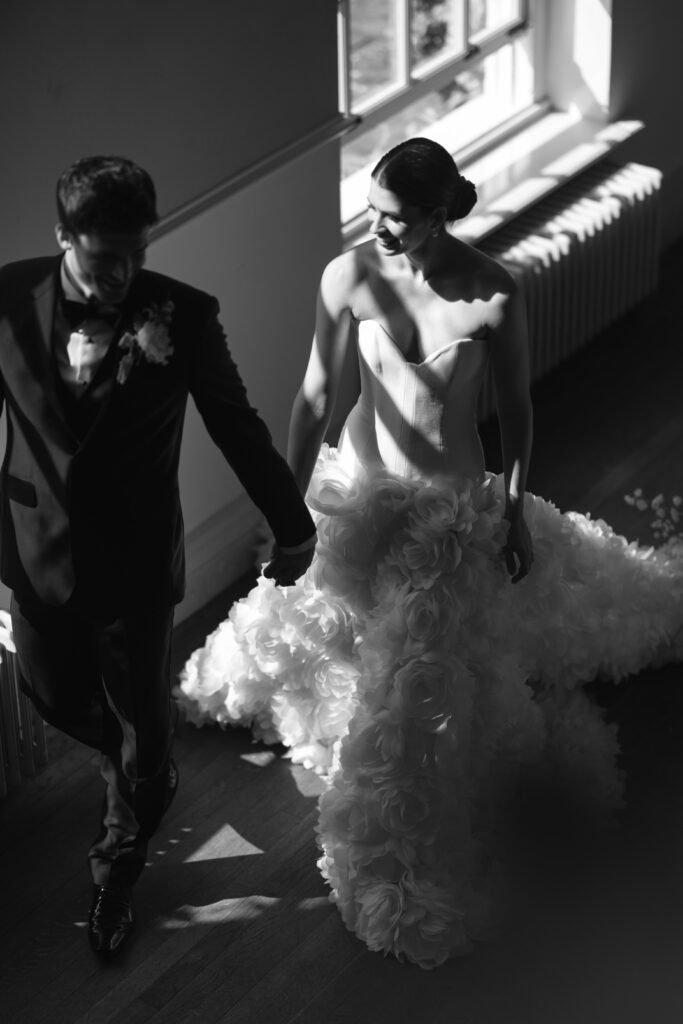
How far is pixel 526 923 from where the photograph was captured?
3227mm

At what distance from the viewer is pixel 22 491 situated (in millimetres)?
2732

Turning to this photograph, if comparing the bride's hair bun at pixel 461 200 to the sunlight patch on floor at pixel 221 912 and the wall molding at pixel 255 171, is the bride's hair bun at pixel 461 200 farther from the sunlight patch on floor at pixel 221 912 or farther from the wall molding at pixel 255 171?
the sunlight patch on floor at pixel 221 912

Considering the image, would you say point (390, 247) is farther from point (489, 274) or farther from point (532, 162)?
point (532, 162)

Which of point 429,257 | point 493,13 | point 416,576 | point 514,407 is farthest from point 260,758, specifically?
point 493,13

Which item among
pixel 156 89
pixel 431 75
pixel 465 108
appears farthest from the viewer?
pixel 465 108

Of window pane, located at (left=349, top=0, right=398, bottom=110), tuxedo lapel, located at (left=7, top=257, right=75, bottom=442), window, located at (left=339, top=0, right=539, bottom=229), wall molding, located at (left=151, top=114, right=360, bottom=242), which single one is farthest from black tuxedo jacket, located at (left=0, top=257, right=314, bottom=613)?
window pane, located at (left=349, top=0, right=398, bottom=110)

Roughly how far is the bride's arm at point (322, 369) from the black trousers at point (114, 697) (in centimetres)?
54

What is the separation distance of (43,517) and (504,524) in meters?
1.02

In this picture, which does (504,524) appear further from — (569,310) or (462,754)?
(569,310)

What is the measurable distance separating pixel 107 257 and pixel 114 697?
3.10ft

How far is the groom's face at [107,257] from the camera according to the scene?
7.86 ft

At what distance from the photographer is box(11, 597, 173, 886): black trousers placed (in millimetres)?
2891

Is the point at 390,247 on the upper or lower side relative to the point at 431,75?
upper

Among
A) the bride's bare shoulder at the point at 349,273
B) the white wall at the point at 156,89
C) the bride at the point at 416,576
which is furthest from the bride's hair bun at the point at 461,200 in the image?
the white wall at the point at 156,89
